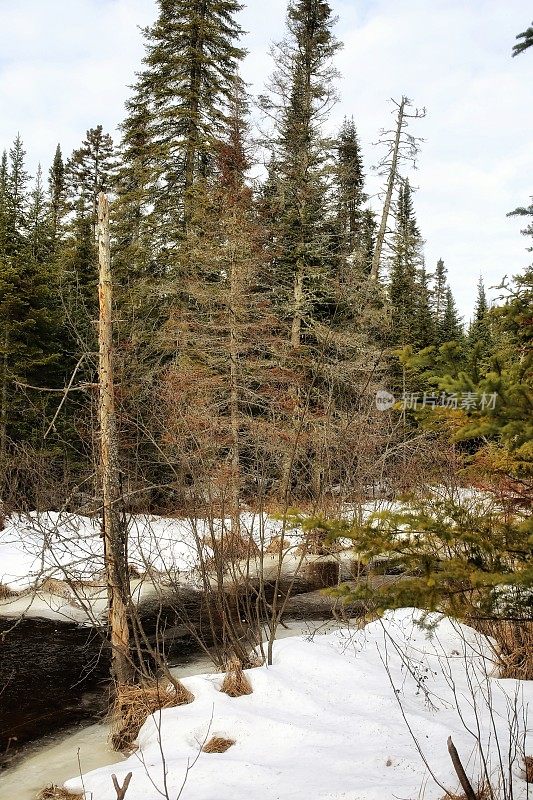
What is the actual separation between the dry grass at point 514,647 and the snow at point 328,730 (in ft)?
0.91

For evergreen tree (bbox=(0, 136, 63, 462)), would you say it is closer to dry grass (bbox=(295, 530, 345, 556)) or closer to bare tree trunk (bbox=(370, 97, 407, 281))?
dry grass (bbox=(295, 530, 345, 556))

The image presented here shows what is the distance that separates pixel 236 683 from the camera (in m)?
6.39

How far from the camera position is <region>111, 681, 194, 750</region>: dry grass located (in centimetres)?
620

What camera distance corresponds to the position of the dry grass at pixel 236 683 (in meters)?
6.33

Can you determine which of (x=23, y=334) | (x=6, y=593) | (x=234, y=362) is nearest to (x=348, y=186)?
(x=234, y=362)

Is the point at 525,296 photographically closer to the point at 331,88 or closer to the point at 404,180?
the point at 331,88

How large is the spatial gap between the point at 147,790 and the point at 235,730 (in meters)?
1.13

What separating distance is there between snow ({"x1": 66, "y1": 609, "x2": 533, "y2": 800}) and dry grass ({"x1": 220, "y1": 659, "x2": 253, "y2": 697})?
9 cm

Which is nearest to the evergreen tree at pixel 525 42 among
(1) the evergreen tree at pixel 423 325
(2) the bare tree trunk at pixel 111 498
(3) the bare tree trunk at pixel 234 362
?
(2) the bare tree trunk at pixel 111 498

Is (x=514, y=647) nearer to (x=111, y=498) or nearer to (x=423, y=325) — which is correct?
(x=111, y=498)

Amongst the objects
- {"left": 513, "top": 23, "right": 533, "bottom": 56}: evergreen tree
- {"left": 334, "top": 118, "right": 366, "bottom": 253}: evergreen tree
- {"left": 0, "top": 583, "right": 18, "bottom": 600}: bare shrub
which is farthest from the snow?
{"left": 334, "top": 118, "right": 366, "bottom": 253}: evergreen tree

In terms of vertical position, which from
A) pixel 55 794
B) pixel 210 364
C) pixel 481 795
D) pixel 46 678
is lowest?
pixel 46 678

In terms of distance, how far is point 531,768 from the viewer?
3869 mm

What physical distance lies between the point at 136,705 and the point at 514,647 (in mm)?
4073
